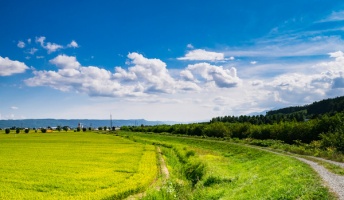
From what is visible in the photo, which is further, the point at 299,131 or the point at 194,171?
the point at 299,131

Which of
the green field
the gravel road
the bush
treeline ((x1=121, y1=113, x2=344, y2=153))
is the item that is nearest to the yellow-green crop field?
the green field

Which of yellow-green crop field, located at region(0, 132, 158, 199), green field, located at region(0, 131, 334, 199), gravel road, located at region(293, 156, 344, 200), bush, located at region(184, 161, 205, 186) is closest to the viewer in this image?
gravel road, located at region(293, 156, 344, 200)

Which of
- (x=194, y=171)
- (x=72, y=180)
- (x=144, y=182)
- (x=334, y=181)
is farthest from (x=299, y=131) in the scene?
(x=72, y=180)

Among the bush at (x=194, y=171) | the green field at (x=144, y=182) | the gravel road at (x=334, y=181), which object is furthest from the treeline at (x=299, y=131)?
the gravel road at (x=334, y=181)

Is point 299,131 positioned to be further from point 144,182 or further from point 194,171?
point 144,182

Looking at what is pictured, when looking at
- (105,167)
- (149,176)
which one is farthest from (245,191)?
(105,167)

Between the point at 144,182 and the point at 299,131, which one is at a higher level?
the point at 299,131

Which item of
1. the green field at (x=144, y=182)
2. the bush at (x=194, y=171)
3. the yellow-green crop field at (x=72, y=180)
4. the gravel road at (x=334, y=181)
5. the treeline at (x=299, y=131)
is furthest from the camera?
the treeline at (x=299, y=131)

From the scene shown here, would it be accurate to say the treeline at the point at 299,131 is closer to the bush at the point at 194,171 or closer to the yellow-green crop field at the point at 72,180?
the bush at the point at 194,171

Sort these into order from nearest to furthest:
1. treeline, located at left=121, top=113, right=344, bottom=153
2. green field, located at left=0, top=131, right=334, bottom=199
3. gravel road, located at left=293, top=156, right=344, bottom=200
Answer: gravel road, located at left=293, top=156, right=344, bottom=200, green field, located at left=0, top=131, right=334, bottom=199, treeline, located at left=121, top=113, right=344, bottom=153

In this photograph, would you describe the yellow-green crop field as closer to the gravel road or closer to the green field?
the green field

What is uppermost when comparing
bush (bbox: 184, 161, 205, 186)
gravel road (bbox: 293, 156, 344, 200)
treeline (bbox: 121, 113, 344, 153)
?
treeline (bbox: 121, 113, 344, 153)

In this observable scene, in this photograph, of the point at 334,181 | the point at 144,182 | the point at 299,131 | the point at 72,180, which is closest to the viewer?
the point at 334,181

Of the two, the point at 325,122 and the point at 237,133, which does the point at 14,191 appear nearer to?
the point at 325,122
